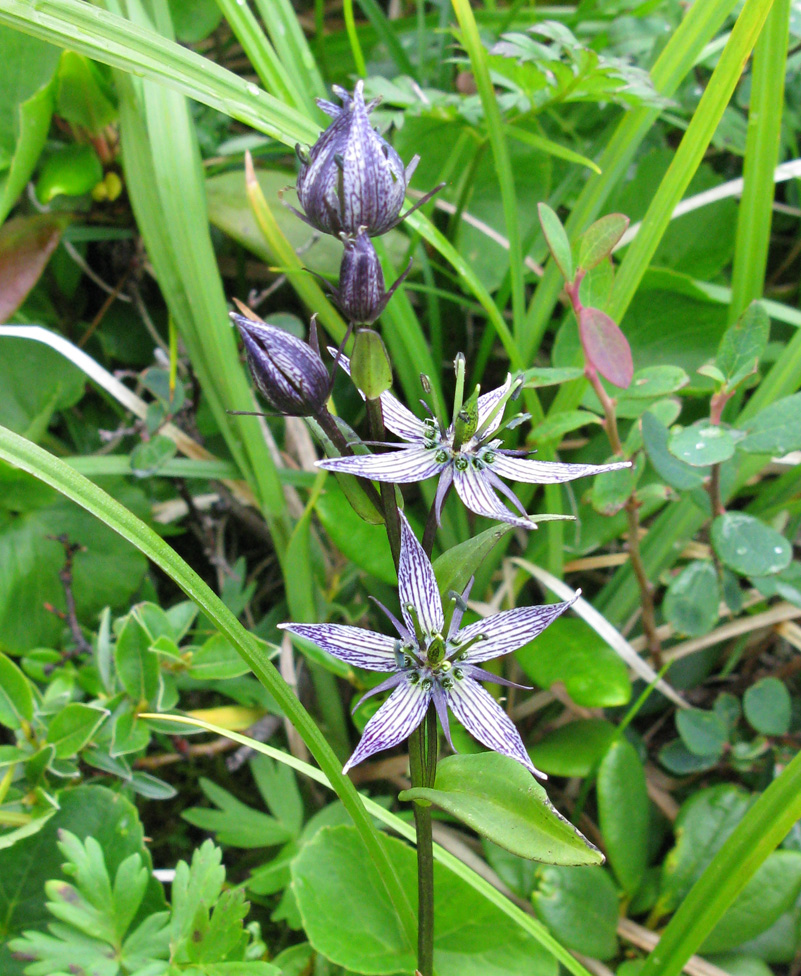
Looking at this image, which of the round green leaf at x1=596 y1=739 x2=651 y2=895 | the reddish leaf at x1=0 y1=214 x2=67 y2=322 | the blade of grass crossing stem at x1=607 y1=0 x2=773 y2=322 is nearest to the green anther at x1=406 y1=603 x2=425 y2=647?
the round green leaf at x1=596 y1=739 x2=651 y2=895

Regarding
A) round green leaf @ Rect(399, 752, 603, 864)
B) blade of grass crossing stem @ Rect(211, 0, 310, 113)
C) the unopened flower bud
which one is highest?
blade of grass crossing stem @ Rect(211, 0, 310, 113)

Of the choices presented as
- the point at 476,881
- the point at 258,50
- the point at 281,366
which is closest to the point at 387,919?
the point at 476,881

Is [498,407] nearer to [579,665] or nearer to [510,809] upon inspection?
[510,809]

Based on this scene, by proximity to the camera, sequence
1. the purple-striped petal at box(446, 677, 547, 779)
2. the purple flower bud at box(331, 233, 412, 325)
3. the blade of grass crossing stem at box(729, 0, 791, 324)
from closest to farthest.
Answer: the purple flower bud at box(331, 233, 412, 325) < the purple-striped petal at box(446, 677, 547, 779) < the blade of grass crossing stem at box(729, 0, 791, 324)

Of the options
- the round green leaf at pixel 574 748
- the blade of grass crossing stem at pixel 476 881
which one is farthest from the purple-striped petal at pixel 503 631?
the round green leaf at pixel 574 748

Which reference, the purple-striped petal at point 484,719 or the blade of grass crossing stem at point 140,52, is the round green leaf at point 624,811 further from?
the blade of grass crossing stem at point 140,52

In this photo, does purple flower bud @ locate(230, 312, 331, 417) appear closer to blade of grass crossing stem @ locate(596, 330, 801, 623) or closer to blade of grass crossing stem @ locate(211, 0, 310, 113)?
blade of grass crossing stem @ locate(211, 0, 310, 113)
